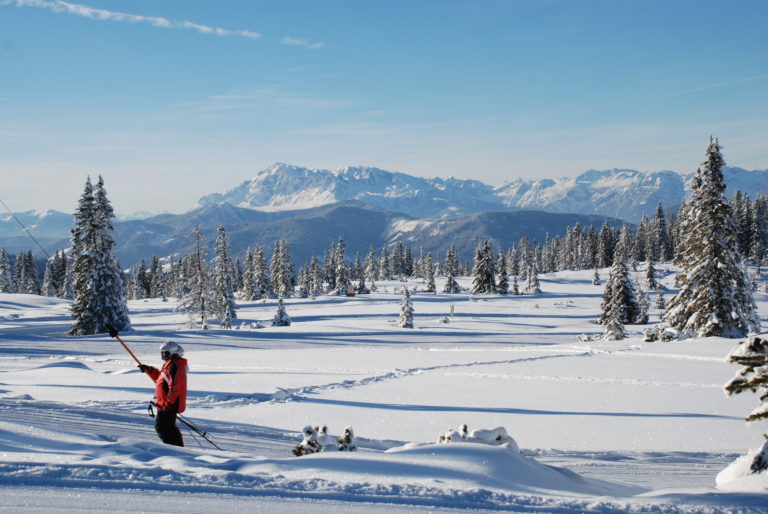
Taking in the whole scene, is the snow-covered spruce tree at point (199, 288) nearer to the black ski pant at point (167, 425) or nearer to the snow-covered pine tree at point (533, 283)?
the black ski pant at point (167, 425)

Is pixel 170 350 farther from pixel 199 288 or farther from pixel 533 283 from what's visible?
pixel 533 283

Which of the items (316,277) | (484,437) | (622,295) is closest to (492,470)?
(484,437)

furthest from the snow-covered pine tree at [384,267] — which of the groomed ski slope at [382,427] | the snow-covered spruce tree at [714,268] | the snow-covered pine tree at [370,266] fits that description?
the snow-covered spruce tree at [714,268]

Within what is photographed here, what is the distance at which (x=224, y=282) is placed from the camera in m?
50.6

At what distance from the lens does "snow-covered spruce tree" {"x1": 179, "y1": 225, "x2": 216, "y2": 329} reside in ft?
137

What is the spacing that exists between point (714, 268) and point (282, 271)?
207ft

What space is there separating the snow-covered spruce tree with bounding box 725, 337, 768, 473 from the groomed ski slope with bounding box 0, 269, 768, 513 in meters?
0.26

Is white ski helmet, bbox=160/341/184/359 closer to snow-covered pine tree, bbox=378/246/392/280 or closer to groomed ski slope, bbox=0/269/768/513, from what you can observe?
groomed ski slope, bbox=0/269/768/513

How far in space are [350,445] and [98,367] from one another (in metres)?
15.7

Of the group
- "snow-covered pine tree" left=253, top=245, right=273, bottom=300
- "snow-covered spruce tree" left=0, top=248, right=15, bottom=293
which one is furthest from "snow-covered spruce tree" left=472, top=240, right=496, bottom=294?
"snow-covered spruce tree" left=0, top=248, right=15, bottom=293

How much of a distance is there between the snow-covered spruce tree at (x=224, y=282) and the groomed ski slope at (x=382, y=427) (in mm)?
14592

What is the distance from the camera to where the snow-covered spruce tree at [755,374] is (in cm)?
508

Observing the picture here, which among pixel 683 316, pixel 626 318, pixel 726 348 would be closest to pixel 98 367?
pixel 726 348

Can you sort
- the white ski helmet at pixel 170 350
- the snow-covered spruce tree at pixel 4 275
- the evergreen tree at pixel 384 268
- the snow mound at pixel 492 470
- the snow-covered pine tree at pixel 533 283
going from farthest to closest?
the evergreen tree at pixel 384 268 < the snow-covered spruce tree at pixel 4 275 < the snow-covered pine tree at pixel 533 283 < the white ski helmet at pixel 170 350 < the snow mound at pixel 492 470
